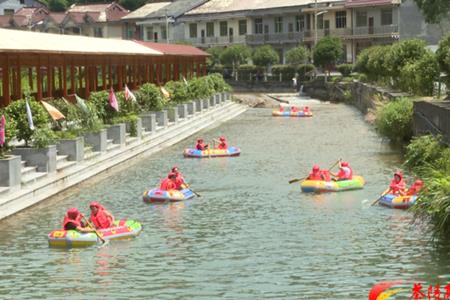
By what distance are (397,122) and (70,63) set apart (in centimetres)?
1382

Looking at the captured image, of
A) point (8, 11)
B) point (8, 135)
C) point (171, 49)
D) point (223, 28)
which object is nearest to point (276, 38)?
point (223, 28)

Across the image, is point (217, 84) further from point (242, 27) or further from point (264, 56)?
point (242, 27)

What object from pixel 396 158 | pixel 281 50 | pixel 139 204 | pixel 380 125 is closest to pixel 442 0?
pixel 380 125

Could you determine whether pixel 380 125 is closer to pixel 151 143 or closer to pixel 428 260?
pixel 151 143

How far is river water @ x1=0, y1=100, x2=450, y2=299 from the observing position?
1753 cm

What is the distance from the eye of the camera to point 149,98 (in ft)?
158

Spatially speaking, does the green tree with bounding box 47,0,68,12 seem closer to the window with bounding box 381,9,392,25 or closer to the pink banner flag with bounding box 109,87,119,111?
the window with bounding box 381,9,392,25

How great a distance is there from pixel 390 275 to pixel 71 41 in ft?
89.4

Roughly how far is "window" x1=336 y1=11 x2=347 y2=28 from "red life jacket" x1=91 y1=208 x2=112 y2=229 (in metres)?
76.0

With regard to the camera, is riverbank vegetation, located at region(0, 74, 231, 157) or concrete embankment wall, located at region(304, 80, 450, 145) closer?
riverbank vegetation, located at region(0, 74, 231, 157)

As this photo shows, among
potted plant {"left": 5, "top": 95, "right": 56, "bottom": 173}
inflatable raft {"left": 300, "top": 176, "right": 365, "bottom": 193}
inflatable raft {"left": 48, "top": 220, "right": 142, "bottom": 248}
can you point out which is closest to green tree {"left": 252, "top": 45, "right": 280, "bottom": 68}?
potted plant {"left": 5, "top": 95, "right": 56, "bottom": 173}

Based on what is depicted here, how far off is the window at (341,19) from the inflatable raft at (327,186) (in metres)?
68.5

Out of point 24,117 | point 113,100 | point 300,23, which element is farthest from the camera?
point 300,23

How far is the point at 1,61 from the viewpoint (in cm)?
3297
